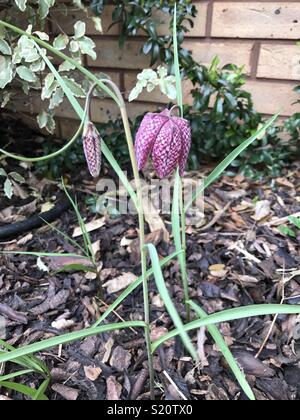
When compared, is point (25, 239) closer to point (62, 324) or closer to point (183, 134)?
point (62, 324)

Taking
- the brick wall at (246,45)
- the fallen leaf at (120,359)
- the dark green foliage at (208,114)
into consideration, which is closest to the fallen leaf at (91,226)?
the dark green foliage at (208,114)

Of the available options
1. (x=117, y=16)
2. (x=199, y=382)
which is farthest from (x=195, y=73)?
(x=199, y=382)

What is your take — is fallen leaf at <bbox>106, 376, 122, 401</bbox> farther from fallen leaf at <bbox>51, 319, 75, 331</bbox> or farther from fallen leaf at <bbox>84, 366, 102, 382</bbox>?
fallen leaf at <bbox>51, 319, 75, 331</bbox>

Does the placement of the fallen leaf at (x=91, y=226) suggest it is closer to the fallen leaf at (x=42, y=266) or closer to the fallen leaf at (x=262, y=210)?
the fallen leaf at (x=42, y=266)

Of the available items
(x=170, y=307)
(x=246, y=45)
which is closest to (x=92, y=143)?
(x=170, y=307)

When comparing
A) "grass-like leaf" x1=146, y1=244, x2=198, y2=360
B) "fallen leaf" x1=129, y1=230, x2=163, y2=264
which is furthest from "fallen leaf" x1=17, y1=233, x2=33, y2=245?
"grass-like leaf" x1=146, y1=244, x2=198, y2=360
